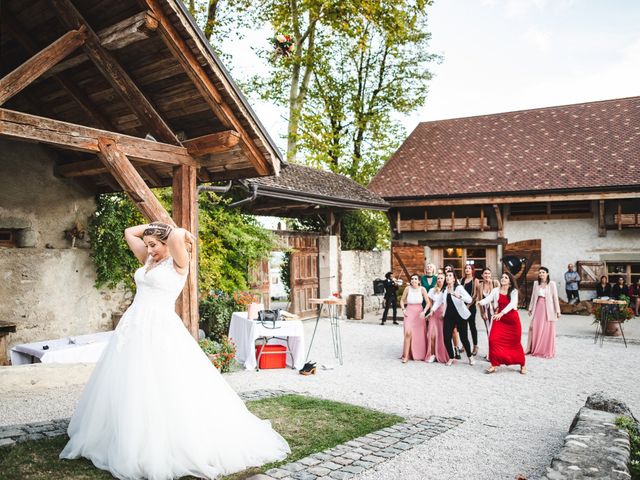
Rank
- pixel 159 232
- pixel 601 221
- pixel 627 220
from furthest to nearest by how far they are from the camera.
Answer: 1. pixel 601 221
2. pixel 627 220
3. pixel 159 232

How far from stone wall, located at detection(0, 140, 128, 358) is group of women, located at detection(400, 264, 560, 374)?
18.8ft

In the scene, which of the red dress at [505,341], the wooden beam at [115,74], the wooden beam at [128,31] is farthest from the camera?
the red dress at [505,341]

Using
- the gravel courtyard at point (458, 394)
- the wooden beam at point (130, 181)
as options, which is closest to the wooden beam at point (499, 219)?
the gravel courtyard at point (458, 394)

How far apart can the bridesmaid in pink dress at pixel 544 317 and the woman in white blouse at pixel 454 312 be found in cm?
154

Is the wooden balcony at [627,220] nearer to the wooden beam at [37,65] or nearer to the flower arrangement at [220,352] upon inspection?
the flower arrangement at [220,352]

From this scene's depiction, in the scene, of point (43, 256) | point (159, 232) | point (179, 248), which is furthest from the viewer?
point (43, 256)

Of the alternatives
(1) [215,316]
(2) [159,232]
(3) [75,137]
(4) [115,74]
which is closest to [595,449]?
(2) [159,232]

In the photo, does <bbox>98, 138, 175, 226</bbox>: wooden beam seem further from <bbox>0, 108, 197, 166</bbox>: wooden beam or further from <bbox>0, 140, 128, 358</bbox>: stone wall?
<bbox>0, 140, 128, 358</bbox>: stone wall

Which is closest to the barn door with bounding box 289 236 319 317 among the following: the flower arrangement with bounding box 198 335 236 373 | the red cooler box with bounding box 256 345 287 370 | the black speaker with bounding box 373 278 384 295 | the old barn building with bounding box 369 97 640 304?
the black speaker with bounding box 373 278 384 295

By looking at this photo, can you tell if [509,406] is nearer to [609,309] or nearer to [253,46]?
[609,309]

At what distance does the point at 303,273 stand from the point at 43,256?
26.2 ft

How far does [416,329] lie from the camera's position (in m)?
9.73

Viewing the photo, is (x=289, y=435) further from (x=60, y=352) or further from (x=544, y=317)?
(x=544, y=317)

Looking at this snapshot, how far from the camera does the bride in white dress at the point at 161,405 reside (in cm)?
389
